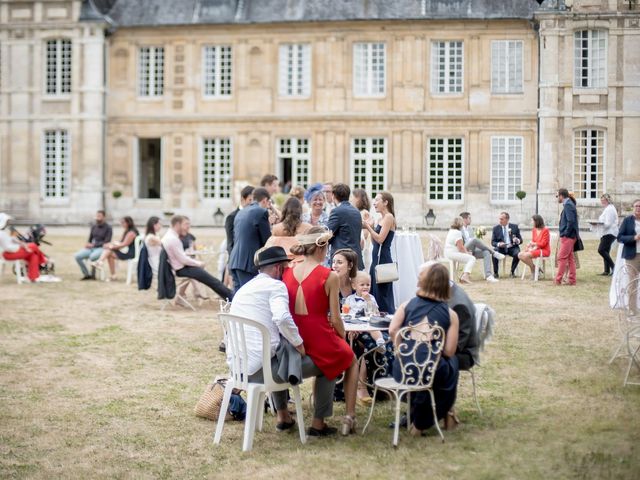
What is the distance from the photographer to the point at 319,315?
6.79m

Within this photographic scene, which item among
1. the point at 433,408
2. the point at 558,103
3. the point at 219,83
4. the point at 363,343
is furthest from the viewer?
→ the point at 219,83

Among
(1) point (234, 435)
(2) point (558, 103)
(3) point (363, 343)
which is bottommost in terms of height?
(1) point (234, 435)

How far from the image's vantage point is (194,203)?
30000 millimetres

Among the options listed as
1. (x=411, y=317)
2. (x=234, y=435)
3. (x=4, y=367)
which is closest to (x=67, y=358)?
(x=4, y=367)

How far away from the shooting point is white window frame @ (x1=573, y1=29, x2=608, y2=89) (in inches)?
1092

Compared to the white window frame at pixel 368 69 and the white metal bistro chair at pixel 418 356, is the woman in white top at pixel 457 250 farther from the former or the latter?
the white window frame at pixel 368 69

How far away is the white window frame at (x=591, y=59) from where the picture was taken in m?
27.7

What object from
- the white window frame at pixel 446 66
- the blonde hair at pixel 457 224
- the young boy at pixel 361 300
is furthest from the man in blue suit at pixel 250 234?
the white window frame at pixel 446 66

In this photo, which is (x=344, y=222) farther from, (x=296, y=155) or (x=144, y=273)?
(x=296, y=155)

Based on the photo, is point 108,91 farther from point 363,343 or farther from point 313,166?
point 363,343

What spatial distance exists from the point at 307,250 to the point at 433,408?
1391mm

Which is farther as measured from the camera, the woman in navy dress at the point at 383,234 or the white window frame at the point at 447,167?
the white window frame at the point at 447,167

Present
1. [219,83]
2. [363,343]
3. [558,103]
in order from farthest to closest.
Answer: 1. [219,83]
2. [558,103]
3. [363,343]

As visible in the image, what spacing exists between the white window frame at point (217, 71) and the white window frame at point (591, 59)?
397 inches
